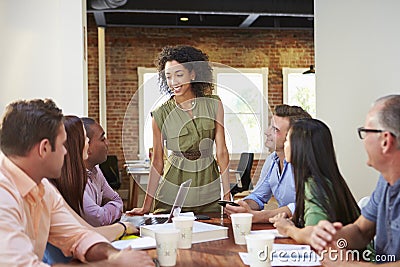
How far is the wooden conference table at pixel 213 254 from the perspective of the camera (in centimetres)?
158

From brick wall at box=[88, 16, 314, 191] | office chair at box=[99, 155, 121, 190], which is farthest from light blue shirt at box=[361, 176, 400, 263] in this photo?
brick wall at box=[88, 16, 314, 191]

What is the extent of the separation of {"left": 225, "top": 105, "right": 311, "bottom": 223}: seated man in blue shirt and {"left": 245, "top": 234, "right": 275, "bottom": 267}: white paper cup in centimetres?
104

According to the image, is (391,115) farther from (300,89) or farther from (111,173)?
(300,89)

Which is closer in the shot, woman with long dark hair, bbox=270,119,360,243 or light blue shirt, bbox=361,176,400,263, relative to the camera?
light blue shirt, bbox=361,176,400,263

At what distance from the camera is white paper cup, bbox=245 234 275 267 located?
1.46 m

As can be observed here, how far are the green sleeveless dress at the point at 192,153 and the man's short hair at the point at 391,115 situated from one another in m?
1.05

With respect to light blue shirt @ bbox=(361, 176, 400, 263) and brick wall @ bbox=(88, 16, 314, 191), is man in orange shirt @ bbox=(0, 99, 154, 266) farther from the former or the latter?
brick wall @ bbox=(88, 16, 314, 191)

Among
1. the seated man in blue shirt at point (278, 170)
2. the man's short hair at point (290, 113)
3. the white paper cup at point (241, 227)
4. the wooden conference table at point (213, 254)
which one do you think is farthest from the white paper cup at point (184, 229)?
the man's short hair at point (290, 113)

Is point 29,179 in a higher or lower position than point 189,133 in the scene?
lower

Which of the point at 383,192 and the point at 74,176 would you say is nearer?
the point at 383,192

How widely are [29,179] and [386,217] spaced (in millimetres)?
1043

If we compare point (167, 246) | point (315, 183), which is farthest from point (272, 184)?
point (167, 246)

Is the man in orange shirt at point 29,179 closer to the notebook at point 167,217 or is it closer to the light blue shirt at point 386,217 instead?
the notebook at point 167,217

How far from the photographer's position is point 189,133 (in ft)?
8.06
